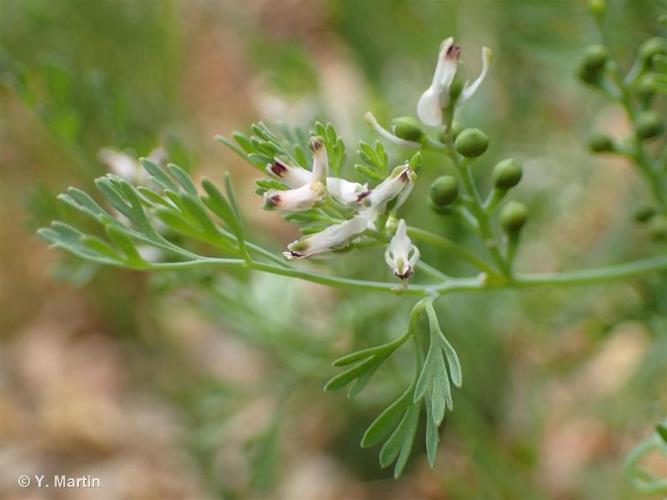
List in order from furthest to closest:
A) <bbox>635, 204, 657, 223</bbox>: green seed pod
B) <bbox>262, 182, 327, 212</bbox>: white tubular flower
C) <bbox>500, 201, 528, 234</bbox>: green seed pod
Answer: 1. <bbox>635, 204, 657, 223</bbox>: green seed pod
2. <bbox>500, 201, 528, 234</bbox>: green seed pod
3. <bbox>262, 182, 327, 212</bbox>: white tubular flower

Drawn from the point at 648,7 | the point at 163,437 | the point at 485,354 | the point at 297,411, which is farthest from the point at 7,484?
the point at 648,7

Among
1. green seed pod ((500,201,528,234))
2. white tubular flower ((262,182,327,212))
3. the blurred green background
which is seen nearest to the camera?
white tubular flower ((262,182,327,212))

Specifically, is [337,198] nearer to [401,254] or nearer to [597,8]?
[401,254]

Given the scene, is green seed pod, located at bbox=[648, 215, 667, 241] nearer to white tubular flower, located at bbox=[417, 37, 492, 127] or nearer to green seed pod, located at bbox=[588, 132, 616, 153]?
green seed pod, located at bbox=[588, 132, 616, 153]

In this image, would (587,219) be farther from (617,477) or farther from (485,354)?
(617,477)

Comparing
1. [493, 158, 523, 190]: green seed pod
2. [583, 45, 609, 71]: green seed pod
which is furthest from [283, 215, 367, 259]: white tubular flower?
[583, 45, 609, 71]: green seed pod

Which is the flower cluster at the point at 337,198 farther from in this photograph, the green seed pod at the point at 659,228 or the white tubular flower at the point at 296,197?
the green seed pod at the point at 659,228
